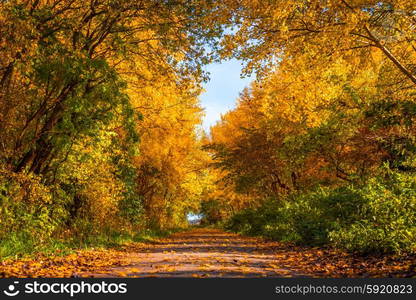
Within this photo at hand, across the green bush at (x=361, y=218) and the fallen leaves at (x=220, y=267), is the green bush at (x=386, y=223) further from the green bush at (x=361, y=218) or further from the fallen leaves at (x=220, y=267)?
the fallen leaves at (x=220, y=267)

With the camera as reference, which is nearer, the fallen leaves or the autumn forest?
the fallen leaves

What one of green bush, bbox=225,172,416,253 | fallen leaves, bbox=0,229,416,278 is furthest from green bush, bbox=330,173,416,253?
fallen leaves, bbox=0,229,416,278

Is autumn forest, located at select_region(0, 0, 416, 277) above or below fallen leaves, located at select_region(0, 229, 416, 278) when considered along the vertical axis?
above

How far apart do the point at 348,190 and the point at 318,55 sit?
5.18m

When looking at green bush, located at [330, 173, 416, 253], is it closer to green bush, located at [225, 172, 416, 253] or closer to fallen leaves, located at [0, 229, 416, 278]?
green bush, located at [225, 172, 416, 253]

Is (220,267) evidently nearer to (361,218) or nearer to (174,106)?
(361,218)

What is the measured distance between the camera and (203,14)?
34.7 ft

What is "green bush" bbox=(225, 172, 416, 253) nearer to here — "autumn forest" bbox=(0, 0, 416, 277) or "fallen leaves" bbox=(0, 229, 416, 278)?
"autumn forest" bbox=(0, 0, 416, 277)

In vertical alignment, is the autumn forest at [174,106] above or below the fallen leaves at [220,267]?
above

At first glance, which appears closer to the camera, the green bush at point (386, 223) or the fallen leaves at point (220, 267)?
the fallen leaves at point (220, 267)

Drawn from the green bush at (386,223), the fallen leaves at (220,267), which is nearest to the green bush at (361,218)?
the green bush at (386,223)

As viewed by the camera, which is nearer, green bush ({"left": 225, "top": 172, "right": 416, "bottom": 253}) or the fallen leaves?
the fallen leaves

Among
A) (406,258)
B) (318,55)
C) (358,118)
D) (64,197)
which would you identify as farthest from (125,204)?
(406,258)

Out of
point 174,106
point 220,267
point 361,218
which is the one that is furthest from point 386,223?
point 174,106
